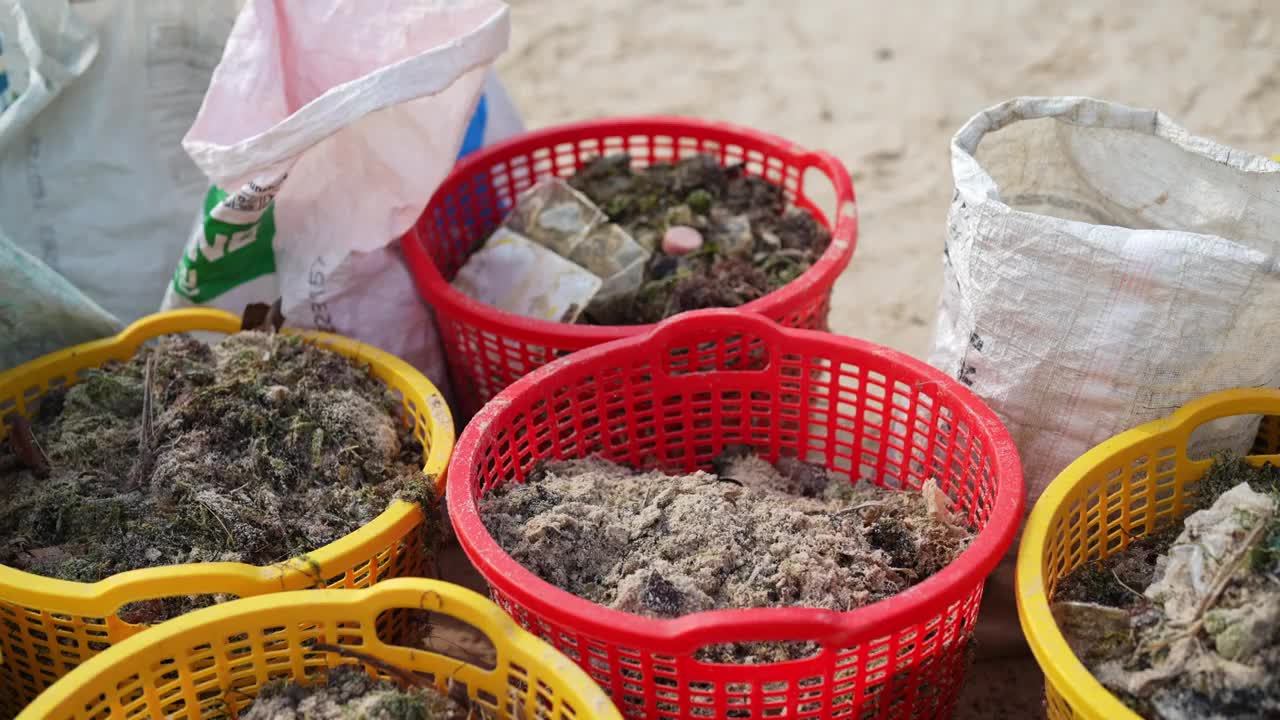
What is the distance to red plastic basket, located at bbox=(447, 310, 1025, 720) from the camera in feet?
4.30

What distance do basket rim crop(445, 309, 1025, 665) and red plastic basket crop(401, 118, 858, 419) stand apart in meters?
0.34

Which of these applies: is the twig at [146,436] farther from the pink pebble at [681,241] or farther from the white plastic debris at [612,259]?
the pink pebble at [681,241]

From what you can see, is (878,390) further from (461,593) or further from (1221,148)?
(461,593)

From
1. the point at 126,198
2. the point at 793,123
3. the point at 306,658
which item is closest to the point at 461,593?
the point at 306,658

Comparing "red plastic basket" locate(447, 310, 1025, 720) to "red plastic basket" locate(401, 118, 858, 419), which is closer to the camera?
"red plastic basket" locate(447, 310, 1025, 720)

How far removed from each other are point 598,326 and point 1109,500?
83 centimetres

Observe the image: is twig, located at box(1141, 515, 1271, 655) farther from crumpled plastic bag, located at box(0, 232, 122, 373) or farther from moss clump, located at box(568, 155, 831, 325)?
crumpled plastic bag, located at box(0, 232, 122, 373)

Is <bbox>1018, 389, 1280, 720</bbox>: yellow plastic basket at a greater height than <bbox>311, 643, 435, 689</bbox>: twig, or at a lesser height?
greater

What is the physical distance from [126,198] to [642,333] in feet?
3.87

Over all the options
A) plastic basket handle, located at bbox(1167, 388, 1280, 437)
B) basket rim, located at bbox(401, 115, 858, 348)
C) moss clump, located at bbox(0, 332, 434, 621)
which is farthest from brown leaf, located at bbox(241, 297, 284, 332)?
plastic basket handle, located at bbox(1167, 388, 1280, 437)

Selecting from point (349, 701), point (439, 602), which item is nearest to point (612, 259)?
point (439, 602)

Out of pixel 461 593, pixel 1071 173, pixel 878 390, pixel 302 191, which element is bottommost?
pixel 878 390

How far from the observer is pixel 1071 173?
1.87 meters

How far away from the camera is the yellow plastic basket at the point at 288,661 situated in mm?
1323
